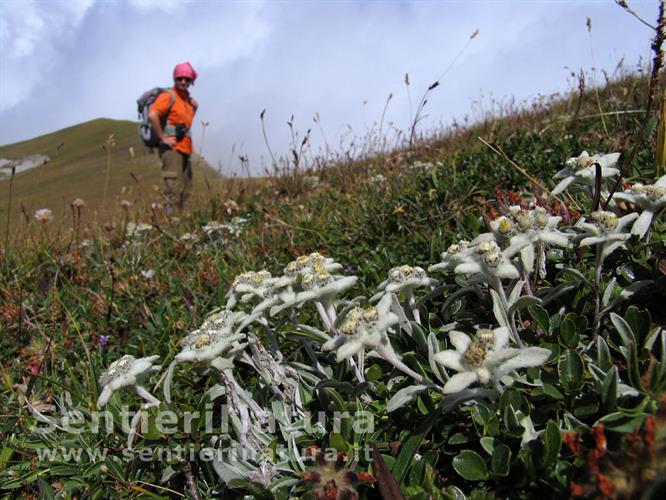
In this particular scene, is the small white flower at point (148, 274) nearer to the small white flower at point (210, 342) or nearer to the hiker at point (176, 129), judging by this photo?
the small white flower at point (210, 342)

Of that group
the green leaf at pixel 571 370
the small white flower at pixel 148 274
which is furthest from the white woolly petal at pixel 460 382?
the small white flower at pixel 148 274

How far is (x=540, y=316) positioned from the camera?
1.60 metres

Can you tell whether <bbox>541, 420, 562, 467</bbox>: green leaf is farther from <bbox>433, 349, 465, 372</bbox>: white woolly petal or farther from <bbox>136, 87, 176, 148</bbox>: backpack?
<bbox>136, 87, 176, 148</bbox>: backpack

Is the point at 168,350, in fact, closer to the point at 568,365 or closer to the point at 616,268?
the point at 568,365

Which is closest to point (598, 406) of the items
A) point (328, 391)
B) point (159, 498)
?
point (328, 391)

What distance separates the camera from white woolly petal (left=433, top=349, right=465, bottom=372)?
3.94ft

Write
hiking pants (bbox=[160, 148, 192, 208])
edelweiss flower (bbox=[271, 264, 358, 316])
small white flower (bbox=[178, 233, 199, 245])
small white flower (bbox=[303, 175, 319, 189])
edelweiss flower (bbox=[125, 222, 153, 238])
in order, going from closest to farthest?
edelweiss flower (bbox=[271, 264, 358, 316]) < small white flower (bbox=[178, 233, 199, 245]) < edelweiss flower (bbox=[125, 222, 153, 238]) < small white flower (bbox=[303, 175, 319, 189]) < hiking pants (bbox=[160, 148, 192, 208])

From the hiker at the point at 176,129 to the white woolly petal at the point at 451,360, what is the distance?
7695 mm

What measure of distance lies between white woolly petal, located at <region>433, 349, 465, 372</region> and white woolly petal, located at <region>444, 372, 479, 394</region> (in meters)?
0.03

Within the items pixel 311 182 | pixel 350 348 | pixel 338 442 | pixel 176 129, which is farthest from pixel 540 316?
pixel 176 129

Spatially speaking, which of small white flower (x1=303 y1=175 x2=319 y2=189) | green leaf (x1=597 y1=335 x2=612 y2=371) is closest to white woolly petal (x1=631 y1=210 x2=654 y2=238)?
green leaf (x1=597 y1=335 x2=612 y2=371)

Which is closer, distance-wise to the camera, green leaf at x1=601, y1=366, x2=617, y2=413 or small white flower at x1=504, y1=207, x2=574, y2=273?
green leaf at x1=601, y1=366, x2=617, y2=413

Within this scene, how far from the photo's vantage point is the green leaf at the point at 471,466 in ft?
4.08

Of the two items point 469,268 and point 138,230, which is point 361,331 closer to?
point 469,268
